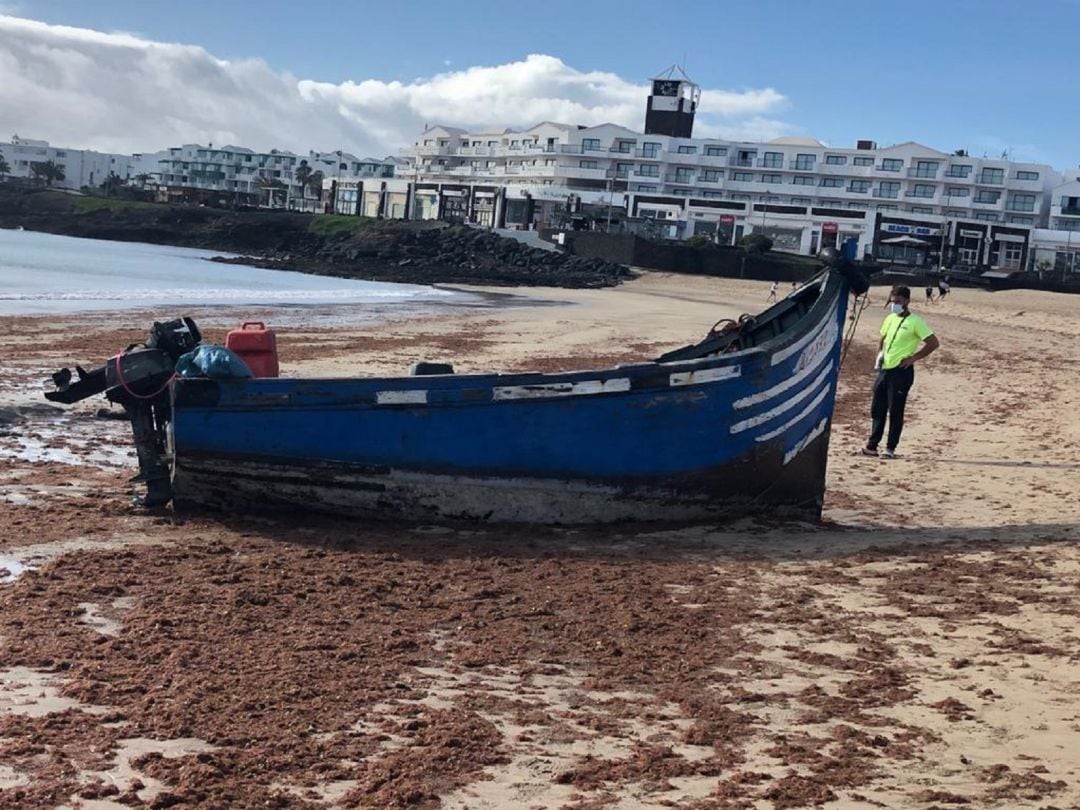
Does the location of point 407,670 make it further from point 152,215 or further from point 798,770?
point 152,215

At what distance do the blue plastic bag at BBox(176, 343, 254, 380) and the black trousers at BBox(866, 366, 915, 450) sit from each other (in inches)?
246

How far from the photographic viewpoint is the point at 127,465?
9.85 m

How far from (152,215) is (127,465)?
3941 inches

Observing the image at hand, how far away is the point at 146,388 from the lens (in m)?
8.12

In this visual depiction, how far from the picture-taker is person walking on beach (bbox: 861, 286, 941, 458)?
1143 cm

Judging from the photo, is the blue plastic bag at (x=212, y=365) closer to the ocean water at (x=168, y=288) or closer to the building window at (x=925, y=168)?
the ocean water at (x=168, y=288)

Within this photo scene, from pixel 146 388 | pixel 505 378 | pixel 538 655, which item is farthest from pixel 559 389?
pixel 538 655

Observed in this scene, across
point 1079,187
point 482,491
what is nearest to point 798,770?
point 482,491

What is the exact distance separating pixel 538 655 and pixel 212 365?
3598 millimetres

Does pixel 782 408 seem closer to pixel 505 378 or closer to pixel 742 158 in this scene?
pixel 505 378

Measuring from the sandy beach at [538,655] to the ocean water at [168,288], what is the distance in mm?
20360

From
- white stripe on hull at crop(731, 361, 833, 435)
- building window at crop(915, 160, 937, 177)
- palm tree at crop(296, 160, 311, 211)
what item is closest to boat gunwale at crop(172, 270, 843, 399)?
white stripe on hull at crop(731, 361, 833, 435)

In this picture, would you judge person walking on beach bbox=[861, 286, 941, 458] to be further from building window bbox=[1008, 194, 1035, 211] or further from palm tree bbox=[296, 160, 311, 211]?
palm tree bbox=[296, 160, 311, 211]

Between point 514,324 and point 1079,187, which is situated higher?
point 1079,187
